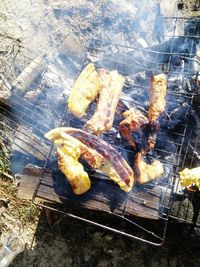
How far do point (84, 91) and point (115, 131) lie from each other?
68 centimetres

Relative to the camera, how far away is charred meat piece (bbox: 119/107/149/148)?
5.07m

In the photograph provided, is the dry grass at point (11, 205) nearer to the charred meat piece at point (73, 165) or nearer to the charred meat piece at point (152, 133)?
the charred meat piece at point (73, 165)

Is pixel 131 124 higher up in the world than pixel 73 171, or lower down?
higher up

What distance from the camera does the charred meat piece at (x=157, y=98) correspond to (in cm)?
516

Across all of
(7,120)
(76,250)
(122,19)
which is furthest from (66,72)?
(76,250)

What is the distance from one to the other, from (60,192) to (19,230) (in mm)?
1348

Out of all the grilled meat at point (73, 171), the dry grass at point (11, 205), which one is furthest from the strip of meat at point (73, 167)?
the dry grass at point (11, 205)

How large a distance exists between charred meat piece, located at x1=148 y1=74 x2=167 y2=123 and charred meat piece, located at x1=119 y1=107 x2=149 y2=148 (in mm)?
116

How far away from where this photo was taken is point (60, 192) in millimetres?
4914

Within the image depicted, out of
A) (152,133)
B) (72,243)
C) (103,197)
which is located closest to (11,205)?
(72,243)

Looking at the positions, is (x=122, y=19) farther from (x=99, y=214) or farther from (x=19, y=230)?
(x=19, y=230)

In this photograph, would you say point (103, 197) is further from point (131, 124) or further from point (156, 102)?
point (156, 102)

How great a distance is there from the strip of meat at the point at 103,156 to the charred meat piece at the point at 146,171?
142mm

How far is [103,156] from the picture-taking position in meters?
4.81
